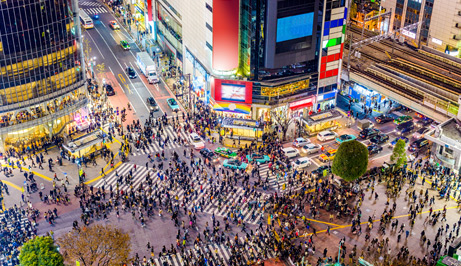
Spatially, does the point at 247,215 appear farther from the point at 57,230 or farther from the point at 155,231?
the point at 57,230

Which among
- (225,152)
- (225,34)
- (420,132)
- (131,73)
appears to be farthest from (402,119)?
(131,73)

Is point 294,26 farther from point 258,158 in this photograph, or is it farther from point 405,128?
point 405,128

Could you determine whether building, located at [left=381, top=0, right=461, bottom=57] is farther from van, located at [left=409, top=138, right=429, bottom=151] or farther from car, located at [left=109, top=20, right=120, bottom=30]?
car, located at [left=109, top=20, right=120, bottom=30]

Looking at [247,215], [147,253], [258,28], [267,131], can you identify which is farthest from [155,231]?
[258,28]

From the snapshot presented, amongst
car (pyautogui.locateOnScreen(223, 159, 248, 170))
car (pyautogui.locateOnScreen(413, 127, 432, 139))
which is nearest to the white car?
car (pyautogui.locateOnScreen(223, 159, 248, 170))

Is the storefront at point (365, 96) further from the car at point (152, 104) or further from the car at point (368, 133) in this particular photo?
the car at point (152, 104)
